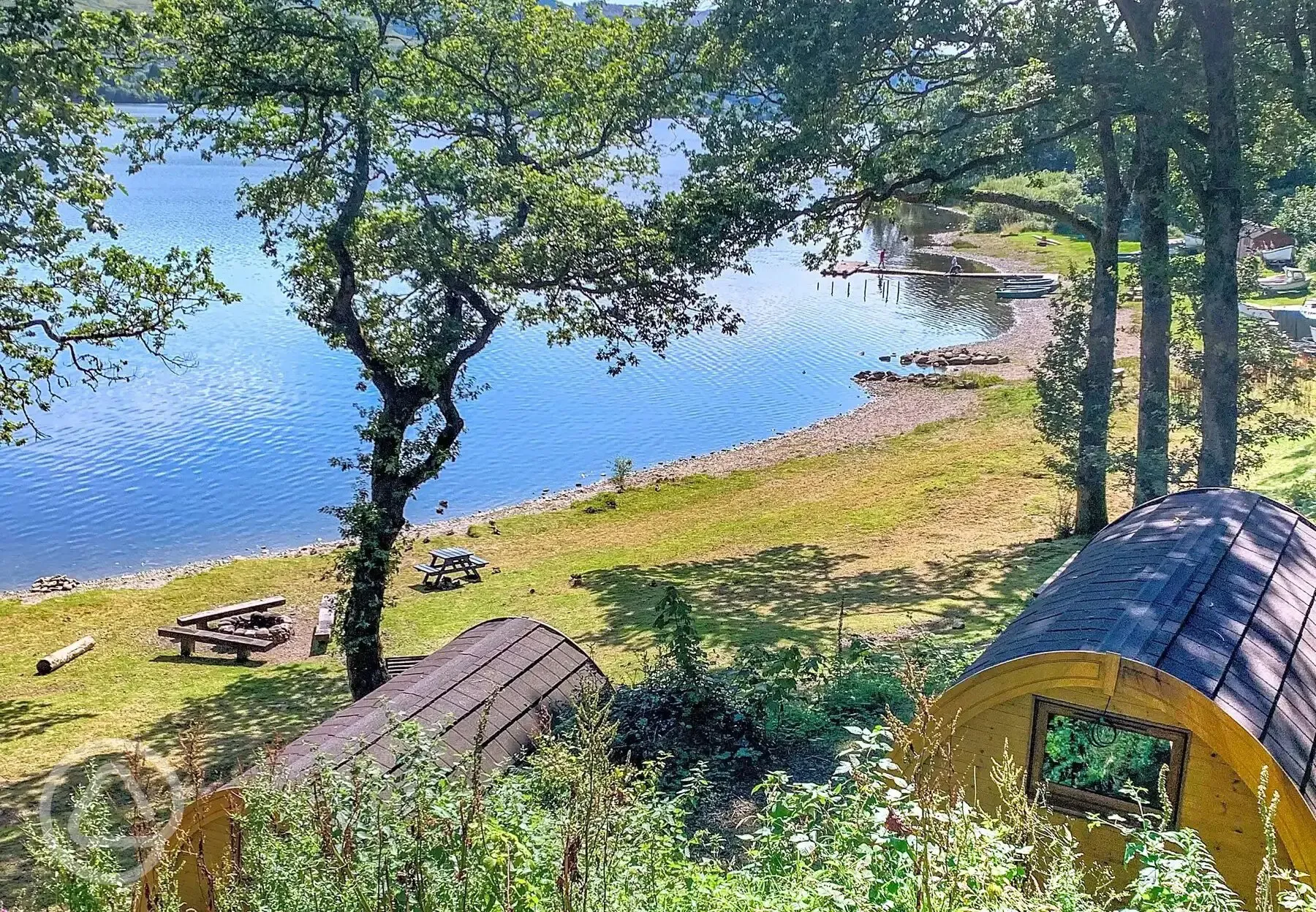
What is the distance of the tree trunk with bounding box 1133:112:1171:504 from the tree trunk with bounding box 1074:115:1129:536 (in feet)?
2.38

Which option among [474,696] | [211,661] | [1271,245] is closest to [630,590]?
[211,661]

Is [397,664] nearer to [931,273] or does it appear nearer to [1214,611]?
[1214,611]

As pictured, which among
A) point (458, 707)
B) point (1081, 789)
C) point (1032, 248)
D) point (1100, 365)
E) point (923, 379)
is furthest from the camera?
point (1032, 248)

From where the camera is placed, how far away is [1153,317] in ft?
62.4

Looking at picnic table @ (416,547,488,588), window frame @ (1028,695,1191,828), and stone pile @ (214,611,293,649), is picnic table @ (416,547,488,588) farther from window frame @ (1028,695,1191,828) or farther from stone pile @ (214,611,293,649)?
window frame @ (1028,695,1191,828)

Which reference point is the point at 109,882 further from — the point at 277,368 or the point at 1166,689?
the point at 277,368

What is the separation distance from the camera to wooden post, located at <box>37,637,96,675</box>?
19.1 meters

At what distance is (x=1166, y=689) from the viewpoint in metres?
7.18

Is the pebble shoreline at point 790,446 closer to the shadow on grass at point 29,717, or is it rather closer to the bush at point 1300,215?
the shadow on grass at point 29,717

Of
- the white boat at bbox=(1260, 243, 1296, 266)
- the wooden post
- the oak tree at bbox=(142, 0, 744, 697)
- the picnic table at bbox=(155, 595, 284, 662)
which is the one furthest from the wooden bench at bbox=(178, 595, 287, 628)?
the white boat at bbox=(1260, 243, 1296, 266)

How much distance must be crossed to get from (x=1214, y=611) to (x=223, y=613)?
1817 cm

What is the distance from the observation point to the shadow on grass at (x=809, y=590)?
57.1 ft

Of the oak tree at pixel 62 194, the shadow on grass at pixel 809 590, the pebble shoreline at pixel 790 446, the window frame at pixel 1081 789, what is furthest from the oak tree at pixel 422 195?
the pebble shoreline at pixel 790 446

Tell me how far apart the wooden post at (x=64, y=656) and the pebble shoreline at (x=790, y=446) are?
5580 mm
